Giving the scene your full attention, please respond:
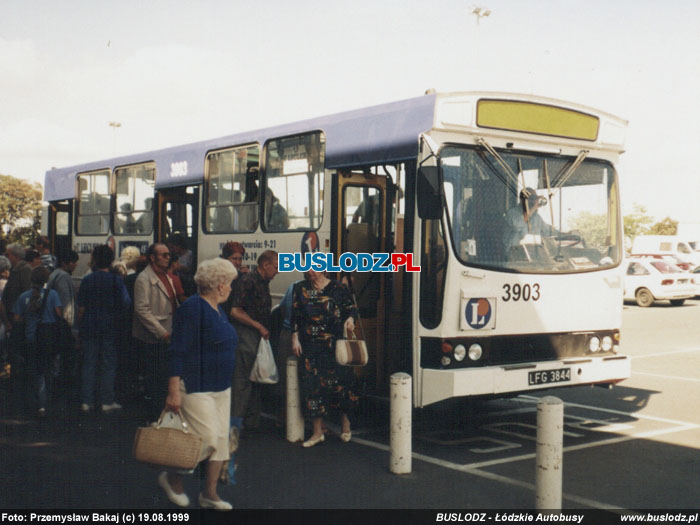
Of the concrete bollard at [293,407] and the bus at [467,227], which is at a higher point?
the bus at [467,227]

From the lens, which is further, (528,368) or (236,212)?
(236,212)

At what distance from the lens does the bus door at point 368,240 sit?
830 centimetres

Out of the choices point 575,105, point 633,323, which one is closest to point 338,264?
point 575,105

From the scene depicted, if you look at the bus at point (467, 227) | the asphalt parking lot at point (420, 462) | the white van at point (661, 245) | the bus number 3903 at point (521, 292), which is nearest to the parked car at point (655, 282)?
the white van at point (661, 245)

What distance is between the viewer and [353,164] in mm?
8188

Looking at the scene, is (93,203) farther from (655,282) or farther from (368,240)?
(655,282)

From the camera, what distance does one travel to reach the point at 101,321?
28.6 feet

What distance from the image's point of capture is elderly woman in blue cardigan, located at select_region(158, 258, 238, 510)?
16.7ft

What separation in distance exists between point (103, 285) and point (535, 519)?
Answer: 546 cm

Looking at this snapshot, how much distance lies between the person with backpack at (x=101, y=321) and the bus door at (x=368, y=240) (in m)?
2.58

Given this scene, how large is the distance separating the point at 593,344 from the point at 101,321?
5.40 metres

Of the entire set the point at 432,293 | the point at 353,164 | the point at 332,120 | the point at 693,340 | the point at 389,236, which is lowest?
the point at 693,340

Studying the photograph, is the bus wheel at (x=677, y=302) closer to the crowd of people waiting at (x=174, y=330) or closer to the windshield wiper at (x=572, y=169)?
the windshield wiper at (x=572, y=169)

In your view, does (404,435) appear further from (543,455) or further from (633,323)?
(633,323)
